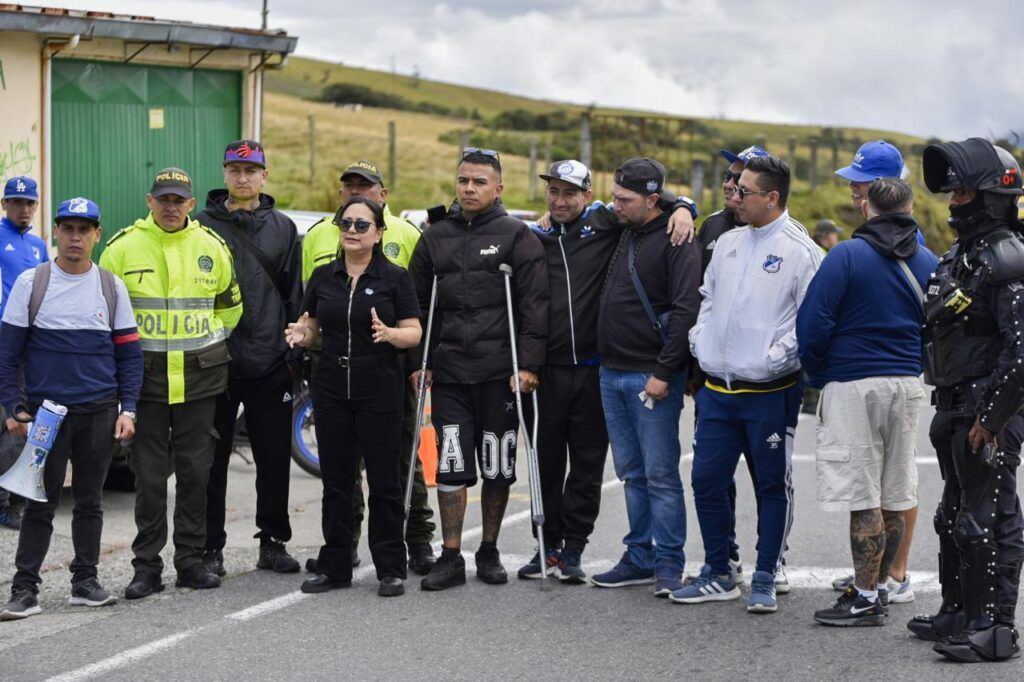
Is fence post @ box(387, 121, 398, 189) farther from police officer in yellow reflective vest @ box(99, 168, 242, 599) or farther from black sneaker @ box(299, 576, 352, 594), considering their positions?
black sneaker @ box(299, 576, 352, 594)

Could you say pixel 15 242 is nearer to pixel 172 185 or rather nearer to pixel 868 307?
pixel 172 185

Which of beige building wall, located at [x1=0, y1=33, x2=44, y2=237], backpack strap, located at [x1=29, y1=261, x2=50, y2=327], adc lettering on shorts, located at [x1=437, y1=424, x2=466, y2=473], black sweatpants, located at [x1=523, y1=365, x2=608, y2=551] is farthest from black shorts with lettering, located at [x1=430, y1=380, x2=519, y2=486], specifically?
beige building wall, located at [x1=0, y1=33, x2=44, y2=237]

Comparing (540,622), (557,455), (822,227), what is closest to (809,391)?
(822,227)

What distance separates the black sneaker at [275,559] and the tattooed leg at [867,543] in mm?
3129

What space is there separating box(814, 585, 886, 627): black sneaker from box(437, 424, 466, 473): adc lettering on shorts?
81.0 inches

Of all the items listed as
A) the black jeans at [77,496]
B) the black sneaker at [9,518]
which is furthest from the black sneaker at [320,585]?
the black sneaker at [9,518]

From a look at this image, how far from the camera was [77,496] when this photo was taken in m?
7.25

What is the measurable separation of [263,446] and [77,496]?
112 cm

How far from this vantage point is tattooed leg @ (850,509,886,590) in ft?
22.1

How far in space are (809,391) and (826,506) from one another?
8.76 meters

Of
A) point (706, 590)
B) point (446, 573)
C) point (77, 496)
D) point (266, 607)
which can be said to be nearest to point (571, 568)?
point (446, 573)

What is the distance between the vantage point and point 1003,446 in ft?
19.9

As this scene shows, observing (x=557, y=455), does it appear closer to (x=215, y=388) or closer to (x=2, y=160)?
(x=215, y=388)

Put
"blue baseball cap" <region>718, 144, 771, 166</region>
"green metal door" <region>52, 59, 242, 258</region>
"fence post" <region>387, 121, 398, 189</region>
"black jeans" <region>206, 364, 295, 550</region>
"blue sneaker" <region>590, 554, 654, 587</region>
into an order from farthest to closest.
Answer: "fence post" <region>387, 121, 398, 189</region> < "green metal door" <region>52, 59, 242, 258</region> < "black jeans" <region>206, 364, 295, 550</region> < "blue sneaker" <region>590, 554, 654, 587</region> < "blue baseball cap" <region>718, 144, 771, 166</region>
